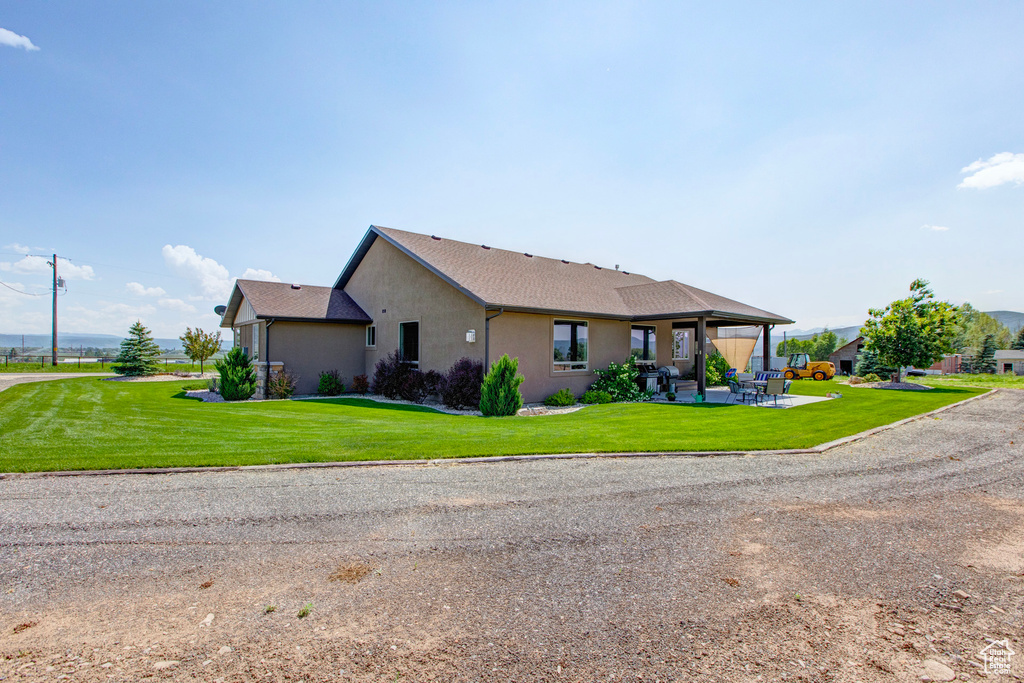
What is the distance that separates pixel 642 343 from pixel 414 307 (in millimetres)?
8192

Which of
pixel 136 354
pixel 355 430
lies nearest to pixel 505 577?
pixel 355 430

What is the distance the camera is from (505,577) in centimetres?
334

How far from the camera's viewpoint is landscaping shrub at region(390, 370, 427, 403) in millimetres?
14758

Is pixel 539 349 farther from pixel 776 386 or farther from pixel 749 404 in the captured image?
pixel 776 386

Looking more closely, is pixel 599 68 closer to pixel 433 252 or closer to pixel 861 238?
pixel 433 252

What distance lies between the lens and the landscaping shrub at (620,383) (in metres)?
14.9

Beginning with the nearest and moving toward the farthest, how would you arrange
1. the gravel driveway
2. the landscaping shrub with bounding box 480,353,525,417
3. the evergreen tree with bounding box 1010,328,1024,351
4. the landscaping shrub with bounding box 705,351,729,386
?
the gravel driveway → the landscaping shrub with bounding box 480,353,525,417 → the landscaping shrub with bounding box 705,351,729,386 → the evergreen tree with bounding box 1010,328,1024,351

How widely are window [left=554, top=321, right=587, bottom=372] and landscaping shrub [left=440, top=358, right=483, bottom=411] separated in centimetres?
279

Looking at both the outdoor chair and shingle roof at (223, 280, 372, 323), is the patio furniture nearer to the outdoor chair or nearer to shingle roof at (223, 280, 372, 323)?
the outdoor chair

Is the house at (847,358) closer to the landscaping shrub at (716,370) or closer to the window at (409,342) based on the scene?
the landscaping shrub at (716,370)

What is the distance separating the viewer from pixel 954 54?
10.0 meters

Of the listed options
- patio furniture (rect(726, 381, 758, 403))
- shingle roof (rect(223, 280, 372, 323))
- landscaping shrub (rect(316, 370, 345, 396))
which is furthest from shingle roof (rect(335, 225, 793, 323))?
landscaping shrub (rect(316, 370, 345, 396))

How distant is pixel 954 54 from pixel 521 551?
536 inches

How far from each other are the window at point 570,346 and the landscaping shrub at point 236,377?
1022 centimetres
